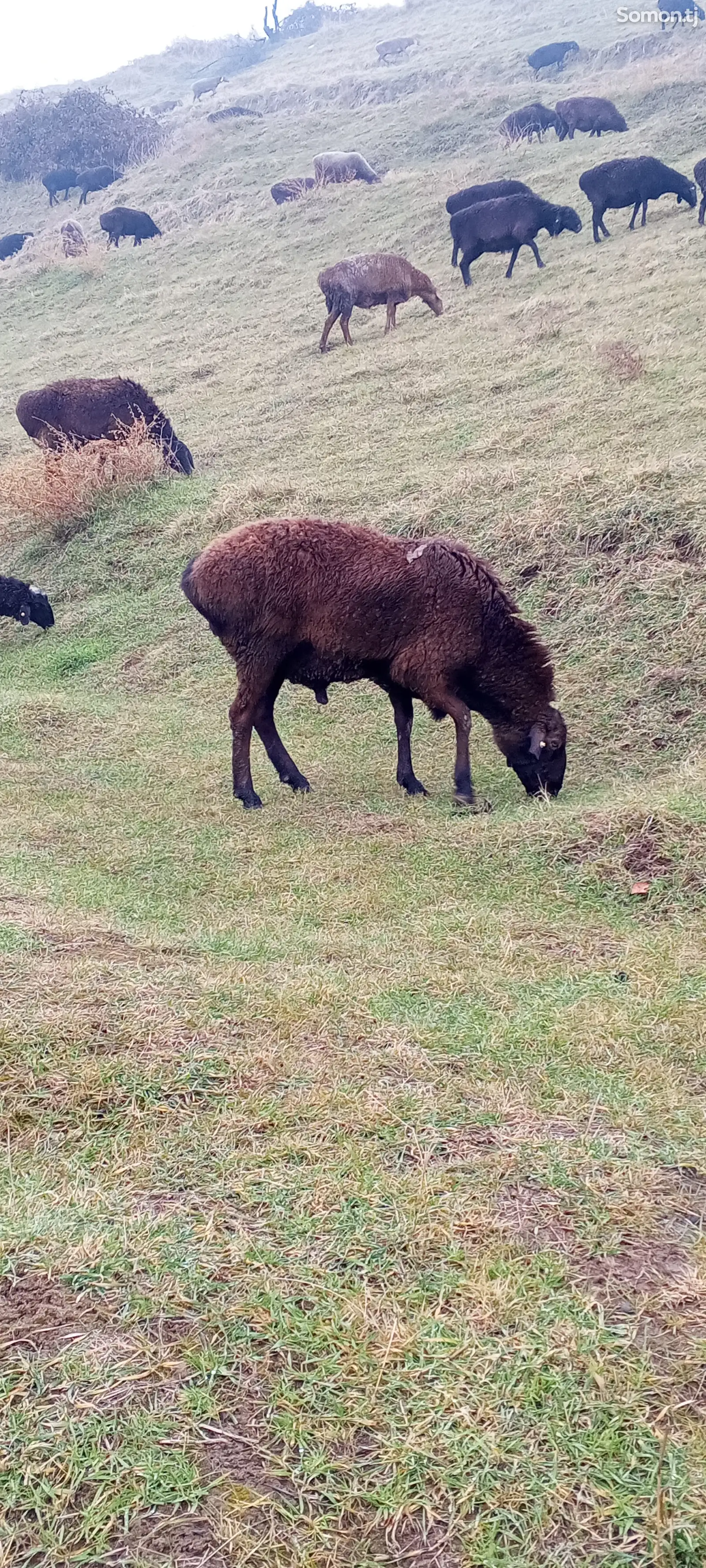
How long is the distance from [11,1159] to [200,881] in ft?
9.04

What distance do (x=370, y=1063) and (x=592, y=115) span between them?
98.0 ft

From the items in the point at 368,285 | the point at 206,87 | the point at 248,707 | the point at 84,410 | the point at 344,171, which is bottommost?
the point at 248,707

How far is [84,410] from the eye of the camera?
16094 millimetres

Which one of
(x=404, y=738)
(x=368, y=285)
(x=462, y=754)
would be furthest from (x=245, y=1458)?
(x=368, y=285)

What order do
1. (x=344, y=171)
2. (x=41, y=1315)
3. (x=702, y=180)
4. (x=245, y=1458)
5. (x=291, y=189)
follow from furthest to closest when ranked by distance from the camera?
(x=291, y=189)
(x=344, y=171)
(x=702, y=180)
(x=41, y=1315)
(x=245, y=1458)

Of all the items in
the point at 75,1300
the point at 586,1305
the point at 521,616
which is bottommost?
the point at 521,616

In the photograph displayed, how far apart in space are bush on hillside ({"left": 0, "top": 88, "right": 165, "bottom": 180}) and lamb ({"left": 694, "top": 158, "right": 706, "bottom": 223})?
31533mm

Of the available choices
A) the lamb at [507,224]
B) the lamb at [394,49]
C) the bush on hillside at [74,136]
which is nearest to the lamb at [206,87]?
the lamb at [394,49]

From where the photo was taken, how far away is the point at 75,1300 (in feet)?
8.45

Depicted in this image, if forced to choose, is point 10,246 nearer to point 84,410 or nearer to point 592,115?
point 592,115

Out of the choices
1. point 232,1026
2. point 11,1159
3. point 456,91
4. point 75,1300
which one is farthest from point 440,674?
point 456,91

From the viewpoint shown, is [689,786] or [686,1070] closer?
[686,1070]

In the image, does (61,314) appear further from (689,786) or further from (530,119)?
(689,786)

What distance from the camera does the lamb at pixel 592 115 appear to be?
26672 millimetres
